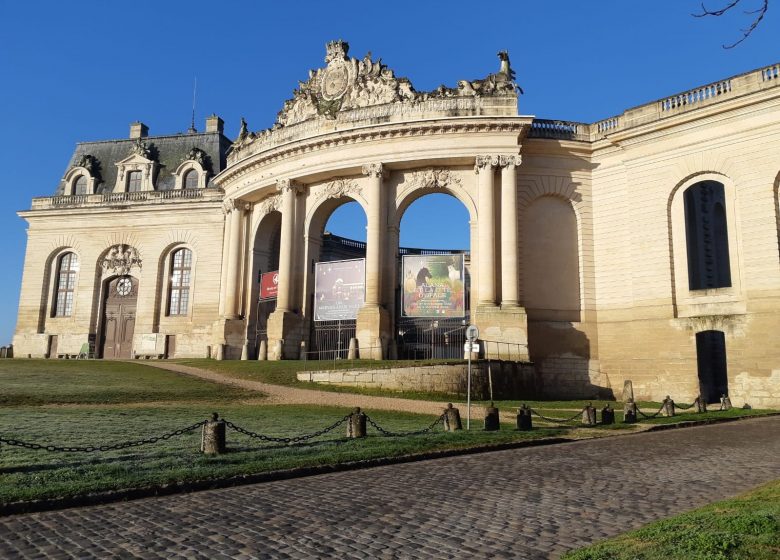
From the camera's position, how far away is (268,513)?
24.3 feet

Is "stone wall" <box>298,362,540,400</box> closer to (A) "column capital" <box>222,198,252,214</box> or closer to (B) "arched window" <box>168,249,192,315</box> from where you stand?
(A) "column capital" <box>222,198,252,214</box>

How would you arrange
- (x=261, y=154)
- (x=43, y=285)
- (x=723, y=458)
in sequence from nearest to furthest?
1. (x=723, y=458)
2. (x=261, y=154)
3. (x=43, y=285)

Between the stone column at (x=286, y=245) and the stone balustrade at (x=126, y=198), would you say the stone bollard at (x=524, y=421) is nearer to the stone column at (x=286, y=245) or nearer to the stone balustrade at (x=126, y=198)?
the stone column at (x=286, y=245)

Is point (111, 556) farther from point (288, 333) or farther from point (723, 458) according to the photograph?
point (288, 333)

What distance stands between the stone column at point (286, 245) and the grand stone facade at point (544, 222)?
0.09 m

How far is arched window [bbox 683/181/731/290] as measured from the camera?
3394 cm

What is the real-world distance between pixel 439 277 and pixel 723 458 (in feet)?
65.5

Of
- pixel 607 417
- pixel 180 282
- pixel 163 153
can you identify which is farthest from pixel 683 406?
pixel 163 153

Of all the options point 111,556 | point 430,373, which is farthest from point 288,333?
point 111,556

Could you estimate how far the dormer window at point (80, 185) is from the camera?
46719 mm

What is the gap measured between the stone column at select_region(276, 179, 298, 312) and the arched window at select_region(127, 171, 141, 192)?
51.8 feet

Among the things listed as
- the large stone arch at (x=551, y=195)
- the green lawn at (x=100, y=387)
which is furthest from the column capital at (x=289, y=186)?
the green lawn at (x=100, y=387)

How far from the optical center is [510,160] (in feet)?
101

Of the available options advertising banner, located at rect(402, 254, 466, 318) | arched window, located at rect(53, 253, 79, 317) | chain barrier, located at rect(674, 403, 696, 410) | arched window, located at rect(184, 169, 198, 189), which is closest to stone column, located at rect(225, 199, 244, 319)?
arched window, located at rect(184, 169, 198, 189)
